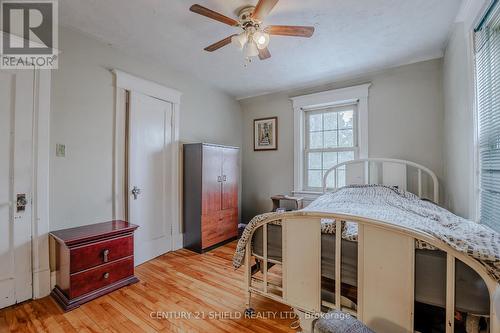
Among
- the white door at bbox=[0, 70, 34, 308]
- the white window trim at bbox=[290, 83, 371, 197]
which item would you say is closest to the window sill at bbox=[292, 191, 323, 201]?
the white window trim at bbox=[290, 83, 371, 197]

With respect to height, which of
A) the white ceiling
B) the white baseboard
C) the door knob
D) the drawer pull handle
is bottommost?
the white baseboard

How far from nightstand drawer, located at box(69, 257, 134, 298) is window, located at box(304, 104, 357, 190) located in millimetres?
2682

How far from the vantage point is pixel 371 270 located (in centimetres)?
121

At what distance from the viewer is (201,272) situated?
2453 mm

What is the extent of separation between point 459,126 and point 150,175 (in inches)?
130

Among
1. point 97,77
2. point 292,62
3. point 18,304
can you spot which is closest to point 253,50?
point 292,62

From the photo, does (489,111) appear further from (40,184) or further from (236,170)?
(40,184)

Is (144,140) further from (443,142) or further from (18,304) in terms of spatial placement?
(443,142)

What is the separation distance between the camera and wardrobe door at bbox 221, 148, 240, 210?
3.37 meters

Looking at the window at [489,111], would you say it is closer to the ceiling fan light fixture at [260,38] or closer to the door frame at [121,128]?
the ceiling fan light fixture at [260,38]

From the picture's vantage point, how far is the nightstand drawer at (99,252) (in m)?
1.86

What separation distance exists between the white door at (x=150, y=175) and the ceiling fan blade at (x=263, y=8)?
5.64ft

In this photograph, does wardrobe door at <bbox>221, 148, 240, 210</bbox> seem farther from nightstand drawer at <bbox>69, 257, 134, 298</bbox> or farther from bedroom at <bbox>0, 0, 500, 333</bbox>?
nightstand drawer at <bbox>69, 257, 134, 298</bbox>

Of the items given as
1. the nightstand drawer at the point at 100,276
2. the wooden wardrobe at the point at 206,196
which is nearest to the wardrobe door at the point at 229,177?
the wooden wardrobe at the point at 206,196
